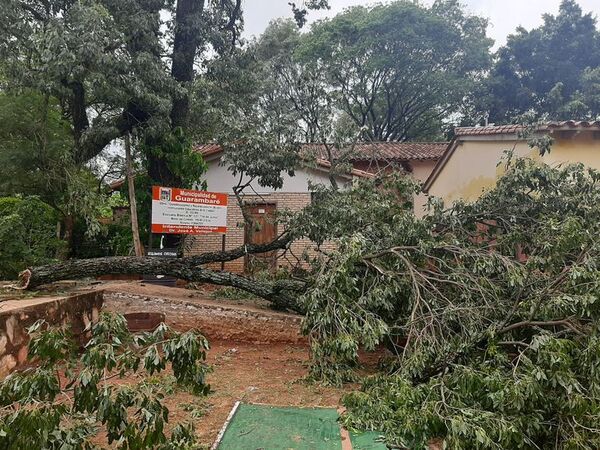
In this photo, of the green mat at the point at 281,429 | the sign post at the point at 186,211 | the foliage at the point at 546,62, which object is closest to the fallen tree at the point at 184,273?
the sign post at the point at 186,211

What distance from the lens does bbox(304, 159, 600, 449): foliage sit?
334 centimetres

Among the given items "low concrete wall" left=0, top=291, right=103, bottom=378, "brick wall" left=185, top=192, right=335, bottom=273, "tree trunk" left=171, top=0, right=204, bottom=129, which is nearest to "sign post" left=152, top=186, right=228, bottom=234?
"low concrete wall" left=0, top=291, right=103, bottom=378

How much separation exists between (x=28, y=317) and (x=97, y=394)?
3.22m

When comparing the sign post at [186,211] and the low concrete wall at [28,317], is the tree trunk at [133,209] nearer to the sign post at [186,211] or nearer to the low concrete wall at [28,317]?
the sign post at [186,211]

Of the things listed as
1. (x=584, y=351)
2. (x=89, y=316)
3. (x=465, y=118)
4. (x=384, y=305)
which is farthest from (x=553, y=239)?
(x=465, y=118)

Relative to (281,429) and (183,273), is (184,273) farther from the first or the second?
(281,429)

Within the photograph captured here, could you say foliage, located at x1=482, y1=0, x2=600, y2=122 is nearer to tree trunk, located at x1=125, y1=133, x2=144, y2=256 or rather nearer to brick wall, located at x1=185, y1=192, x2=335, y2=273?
brick wall, located at x1=185, y1=192, x2=335, y2=273

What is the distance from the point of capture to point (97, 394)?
7.75ft

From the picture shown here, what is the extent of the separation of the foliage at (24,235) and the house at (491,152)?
298 inches

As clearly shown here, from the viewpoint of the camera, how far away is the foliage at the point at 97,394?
7.03ft

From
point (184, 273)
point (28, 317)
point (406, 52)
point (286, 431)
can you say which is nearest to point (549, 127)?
point (286, 431)

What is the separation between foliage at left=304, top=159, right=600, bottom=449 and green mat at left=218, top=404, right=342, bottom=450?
0.90 ft

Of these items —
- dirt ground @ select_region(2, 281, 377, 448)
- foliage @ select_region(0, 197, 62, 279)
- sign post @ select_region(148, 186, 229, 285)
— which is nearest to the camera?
dirt ground @ select_region(2, 281, 377, 448)

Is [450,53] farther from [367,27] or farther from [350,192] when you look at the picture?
[350,192]
